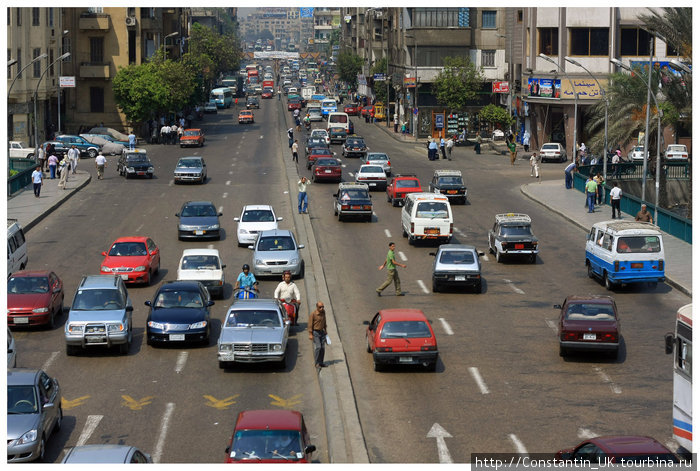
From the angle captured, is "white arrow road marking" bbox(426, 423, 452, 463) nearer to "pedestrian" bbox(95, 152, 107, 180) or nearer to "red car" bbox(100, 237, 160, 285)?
"red car" bbox(100, 237, 160, 285)

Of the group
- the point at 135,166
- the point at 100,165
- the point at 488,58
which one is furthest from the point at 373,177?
the point at 488,58

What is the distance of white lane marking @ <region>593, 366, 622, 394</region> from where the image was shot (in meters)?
25.8

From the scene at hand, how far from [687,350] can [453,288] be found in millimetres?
16931

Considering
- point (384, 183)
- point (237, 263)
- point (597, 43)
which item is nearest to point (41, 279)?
point (237, 263)

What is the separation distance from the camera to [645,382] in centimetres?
2641

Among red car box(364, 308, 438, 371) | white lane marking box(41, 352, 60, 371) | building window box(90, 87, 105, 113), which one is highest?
building window box(90, 87, 105, 113)

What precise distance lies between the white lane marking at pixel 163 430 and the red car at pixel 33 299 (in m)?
7.92

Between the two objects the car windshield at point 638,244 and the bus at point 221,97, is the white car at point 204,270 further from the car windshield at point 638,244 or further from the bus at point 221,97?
the bus at point 221,97

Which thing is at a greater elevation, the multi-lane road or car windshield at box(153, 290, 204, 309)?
car windshield at box(153, 290, 204, 309)

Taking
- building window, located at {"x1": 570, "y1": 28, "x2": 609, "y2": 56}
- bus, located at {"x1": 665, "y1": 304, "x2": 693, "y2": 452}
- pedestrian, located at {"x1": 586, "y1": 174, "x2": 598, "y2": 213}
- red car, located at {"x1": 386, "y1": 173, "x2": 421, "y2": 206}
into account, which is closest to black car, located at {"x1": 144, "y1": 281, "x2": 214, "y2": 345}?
bus, located at {"x1": 665, "y1": 304, "x2": 693, "y2": 452}

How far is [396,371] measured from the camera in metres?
27.5

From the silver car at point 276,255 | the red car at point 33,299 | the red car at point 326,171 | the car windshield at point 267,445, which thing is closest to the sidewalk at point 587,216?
the red car at point 326,171

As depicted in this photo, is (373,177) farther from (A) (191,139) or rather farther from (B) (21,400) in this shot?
(B) (21,400)

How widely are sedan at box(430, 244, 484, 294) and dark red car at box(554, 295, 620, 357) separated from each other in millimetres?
7860
